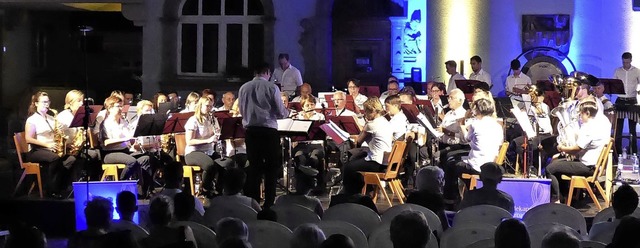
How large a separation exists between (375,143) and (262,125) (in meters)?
1.30

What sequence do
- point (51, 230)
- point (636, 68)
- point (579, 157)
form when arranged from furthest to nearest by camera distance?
point (636, 68), point (579, 157), point (51, 230)

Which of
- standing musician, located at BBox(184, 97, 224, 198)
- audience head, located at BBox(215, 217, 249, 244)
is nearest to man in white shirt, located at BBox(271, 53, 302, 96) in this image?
standing musician, located at BBox(184, 97, 224, 198)

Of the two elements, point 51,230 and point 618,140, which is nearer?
point 51,230

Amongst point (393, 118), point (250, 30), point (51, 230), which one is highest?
point (250, 30)

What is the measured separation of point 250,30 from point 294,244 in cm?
1567

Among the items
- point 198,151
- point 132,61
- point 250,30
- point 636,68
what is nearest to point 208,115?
point 198,151

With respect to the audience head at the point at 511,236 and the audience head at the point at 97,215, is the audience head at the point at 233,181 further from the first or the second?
the audience head at the point at 511,236

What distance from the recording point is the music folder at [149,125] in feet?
37.1

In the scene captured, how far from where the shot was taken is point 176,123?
1160 centimetres

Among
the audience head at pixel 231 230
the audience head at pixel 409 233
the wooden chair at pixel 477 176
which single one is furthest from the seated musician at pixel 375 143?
the audience head at pixel 409 233

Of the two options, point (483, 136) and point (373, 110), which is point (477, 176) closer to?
point (483, 136)

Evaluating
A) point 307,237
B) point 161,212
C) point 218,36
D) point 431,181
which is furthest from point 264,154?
point 218,36

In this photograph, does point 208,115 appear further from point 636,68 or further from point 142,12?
point 142,12

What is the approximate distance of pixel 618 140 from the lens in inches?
606
